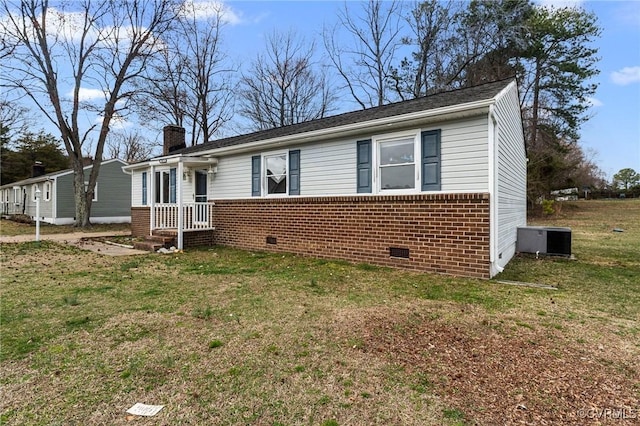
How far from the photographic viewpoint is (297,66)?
25719 millimetres

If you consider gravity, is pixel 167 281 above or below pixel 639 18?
below

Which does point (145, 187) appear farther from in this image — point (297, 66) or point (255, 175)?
point (297, 66)

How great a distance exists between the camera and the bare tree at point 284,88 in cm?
2559

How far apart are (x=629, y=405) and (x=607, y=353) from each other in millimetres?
919

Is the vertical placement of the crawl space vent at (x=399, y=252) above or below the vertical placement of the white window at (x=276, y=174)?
below

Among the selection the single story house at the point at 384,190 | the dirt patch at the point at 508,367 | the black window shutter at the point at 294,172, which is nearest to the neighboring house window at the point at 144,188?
the single story house at the point at 384,190

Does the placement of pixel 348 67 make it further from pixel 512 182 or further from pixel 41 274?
pixel 41 274

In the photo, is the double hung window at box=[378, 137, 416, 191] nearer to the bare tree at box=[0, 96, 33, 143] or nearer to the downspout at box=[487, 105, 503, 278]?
the downspout at box=[487, 105, 503, 278]

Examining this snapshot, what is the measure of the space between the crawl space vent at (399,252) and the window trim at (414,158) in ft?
3.83

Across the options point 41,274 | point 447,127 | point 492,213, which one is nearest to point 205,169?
point 41,274

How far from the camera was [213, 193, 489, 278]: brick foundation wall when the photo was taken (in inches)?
249

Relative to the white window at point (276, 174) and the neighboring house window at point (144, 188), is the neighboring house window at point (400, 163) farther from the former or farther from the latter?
the neighboring house window at point (144, 188)

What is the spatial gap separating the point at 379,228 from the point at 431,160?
178cm

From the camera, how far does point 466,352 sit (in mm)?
3096
